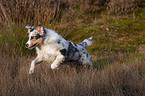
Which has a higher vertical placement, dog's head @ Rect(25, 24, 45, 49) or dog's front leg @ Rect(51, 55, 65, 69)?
dog's head @ Rect(25, 24, 45, 49)

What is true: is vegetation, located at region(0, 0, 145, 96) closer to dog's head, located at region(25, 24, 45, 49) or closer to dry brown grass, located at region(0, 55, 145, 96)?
dry brown grass, located at region(0, 55, 145, 96)

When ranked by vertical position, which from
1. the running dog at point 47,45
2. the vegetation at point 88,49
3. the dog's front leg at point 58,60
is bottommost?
the vegetation at point 88,49

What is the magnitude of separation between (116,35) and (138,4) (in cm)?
495

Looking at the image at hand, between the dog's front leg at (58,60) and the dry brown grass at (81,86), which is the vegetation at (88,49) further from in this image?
the dog's front leg at (58,60)

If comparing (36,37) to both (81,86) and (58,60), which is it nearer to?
(58,60)

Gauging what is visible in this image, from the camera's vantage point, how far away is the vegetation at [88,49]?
2.72m

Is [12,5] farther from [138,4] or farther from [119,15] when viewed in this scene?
[138,4]

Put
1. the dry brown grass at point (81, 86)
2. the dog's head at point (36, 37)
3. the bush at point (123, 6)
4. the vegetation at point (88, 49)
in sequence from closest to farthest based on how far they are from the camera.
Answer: the dry brown grass at point (81, 86)
the vegetation at point (88, 49)
the dog's head at point (36, 37)
the bush at point (123, 6)

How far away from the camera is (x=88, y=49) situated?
6.29 meters

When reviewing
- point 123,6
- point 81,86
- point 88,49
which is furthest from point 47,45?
point 123,6

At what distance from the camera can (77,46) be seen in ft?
11.4

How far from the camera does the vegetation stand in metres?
2.72

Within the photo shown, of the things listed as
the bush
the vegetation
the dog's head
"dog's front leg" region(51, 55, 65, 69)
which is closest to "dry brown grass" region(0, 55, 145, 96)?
the vegetation

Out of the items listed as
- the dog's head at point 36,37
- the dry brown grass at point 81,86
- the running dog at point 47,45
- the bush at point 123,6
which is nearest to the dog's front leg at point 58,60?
the running dog at point 47,45
